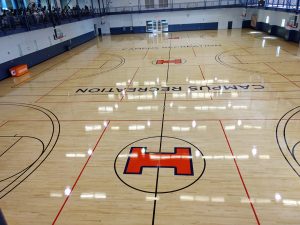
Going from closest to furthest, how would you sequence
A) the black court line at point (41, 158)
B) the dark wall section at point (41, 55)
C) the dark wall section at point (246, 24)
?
the black court line at point (41, 158)
the dark wall section at point (41, 55)
the dark wall section at point (246, 24)

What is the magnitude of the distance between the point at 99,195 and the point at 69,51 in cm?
2425

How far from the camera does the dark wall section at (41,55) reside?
705 inches

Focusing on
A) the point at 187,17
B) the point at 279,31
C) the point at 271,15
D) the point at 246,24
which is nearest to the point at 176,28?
the point at 187,17

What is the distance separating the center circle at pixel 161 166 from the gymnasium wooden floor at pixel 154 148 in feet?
0.11

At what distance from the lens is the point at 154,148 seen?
26.3 ft

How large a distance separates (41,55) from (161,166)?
65.5ft

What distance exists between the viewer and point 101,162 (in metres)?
7.47

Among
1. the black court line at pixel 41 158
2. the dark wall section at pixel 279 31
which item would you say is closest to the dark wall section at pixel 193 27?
the dark wall section at pixel 279 31

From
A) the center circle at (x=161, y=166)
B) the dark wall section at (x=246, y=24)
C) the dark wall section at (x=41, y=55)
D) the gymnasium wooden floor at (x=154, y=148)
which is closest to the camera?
the gymnasium wooden floor at (x=154, y=148)

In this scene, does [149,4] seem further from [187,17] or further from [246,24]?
[246,24]

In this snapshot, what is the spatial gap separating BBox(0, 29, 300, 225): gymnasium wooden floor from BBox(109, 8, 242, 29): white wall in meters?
24.9

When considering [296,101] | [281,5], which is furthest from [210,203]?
[281,5]

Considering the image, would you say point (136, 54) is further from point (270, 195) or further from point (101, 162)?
point (270, 195)

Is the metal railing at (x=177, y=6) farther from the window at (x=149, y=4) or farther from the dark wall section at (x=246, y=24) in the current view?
the dark wall section at (x=246, y=24)
